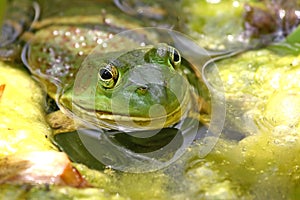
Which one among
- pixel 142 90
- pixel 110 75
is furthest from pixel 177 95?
pixel 110 75

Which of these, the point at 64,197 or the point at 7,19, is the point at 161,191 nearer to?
the point at 64,197

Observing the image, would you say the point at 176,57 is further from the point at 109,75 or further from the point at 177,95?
the point at 109,75

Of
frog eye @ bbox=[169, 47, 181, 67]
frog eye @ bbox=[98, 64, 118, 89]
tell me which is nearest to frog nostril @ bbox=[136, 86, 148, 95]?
frog eye @ bbox=[98, 64, 118, 89]

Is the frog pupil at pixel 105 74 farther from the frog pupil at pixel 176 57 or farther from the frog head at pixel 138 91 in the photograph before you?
the frog pupil at pixel 176 57

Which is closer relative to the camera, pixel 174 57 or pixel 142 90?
pixel 142 90

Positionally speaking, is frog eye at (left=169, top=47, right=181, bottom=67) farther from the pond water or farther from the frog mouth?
the frog mouth

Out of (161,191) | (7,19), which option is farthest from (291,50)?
(7,19)

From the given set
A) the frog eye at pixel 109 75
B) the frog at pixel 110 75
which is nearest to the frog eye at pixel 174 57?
the frog at pixel 110 75
